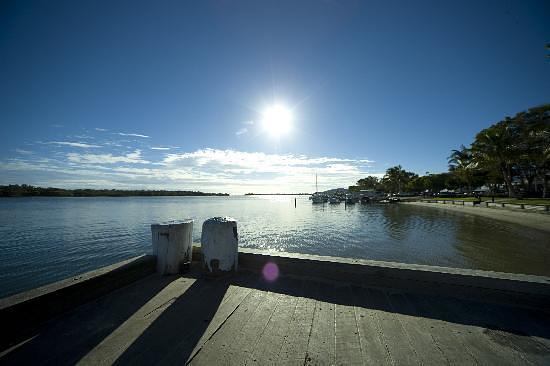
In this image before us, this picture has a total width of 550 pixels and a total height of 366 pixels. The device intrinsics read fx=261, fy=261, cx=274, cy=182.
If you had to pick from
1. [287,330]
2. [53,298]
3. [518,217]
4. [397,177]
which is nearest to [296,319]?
[287,330]

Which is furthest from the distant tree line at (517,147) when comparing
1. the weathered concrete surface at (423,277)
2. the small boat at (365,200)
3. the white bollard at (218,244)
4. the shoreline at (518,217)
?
the white bollard at (218,244)

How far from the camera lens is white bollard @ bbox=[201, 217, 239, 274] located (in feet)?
15.4

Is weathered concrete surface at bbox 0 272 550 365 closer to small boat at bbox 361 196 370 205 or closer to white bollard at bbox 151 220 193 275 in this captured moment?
white bollard at bbox 151 220 193 275

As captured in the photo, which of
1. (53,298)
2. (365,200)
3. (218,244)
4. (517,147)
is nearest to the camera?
(53,298)

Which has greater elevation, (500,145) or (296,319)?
(500,145)

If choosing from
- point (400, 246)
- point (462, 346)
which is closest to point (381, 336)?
point (462, 346)

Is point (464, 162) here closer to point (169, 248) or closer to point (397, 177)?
point (397, 177)

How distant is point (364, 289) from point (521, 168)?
243 feet

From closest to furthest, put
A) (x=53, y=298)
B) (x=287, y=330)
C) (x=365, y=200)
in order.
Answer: (x=287, y=330)
(x=53, y=298)
(x=365, y=200)

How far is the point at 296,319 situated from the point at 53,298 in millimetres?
2963

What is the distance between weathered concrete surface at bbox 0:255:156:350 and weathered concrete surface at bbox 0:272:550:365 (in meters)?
0.14

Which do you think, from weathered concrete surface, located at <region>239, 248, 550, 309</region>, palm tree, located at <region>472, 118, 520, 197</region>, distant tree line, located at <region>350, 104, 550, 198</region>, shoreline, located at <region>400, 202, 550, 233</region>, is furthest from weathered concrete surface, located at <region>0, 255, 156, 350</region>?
palm tree, located at <region>472, 118, 520, 197</region>

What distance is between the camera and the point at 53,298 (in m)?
3.17

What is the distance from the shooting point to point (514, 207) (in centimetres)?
3116
